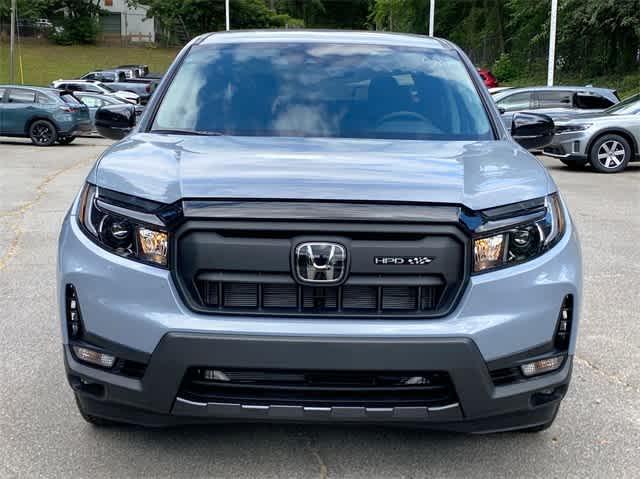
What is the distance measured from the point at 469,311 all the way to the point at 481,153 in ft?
3.19

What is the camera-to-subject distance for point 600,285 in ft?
22.0

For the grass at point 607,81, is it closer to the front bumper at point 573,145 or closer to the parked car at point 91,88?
the front bumper at point 573,145

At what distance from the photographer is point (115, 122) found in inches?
186

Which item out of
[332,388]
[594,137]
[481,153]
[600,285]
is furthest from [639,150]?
[332,388]

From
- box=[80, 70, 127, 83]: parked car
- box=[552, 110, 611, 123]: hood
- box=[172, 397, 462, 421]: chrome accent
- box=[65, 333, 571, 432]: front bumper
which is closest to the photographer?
box=[65, 333, 571, 432]: front bumper

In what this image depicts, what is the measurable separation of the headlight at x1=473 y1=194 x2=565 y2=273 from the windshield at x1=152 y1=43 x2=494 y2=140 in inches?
38.8

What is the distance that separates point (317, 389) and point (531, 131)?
92.4 inches

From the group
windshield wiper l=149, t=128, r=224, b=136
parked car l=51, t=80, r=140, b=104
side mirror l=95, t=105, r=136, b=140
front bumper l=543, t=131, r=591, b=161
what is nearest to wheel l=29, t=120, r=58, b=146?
parked car l=51, t=80, r=140, b=104

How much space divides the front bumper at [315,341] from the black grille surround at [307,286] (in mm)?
65

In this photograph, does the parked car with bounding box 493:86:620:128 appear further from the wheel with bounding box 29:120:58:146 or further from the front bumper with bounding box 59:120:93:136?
the wheel with bounding box 29:120:58:146

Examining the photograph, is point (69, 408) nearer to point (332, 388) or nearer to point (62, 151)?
point (332, 388)

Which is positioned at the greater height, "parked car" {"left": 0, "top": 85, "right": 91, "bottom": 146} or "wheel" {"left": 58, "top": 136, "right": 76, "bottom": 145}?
"parked car" {"left": 0, "top": 85, "right": 91, "bottom": 146}

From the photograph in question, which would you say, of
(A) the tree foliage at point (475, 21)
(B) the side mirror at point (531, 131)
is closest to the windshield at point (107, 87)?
(A) the tree foliage at point (475, 21)

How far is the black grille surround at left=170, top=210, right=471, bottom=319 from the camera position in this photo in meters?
3.00
